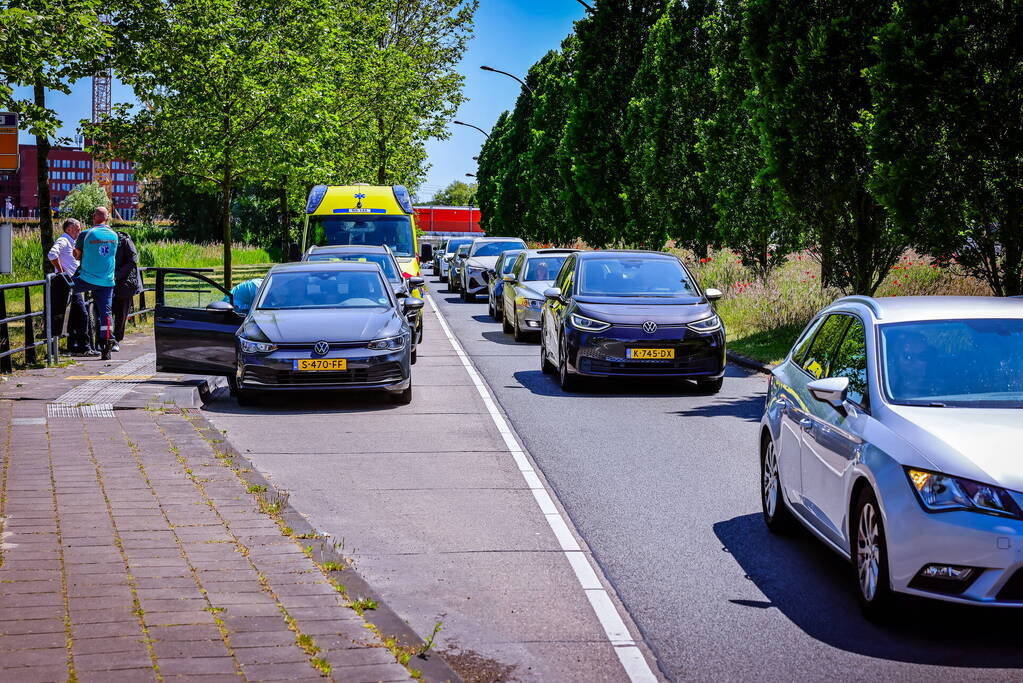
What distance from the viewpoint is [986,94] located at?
1441 cm

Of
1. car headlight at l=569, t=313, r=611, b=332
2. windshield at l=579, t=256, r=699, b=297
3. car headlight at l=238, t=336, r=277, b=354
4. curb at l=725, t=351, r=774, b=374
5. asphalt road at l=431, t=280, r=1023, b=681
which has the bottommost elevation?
curb at l=725, t=351, r=774, b=374

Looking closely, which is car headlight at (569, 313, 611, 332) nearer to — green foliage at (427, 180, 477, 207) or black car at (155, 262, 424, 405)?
black car at (155, 262, 424, 405)

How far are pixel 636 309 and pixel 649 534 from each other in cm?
760

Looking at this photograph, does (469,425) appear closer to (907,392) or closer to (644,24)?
(907,392)

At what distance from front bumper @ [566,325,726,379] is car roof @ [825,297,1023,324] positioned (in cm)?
736

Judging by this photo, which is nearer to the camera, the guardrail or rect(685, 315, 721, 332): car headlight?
rect(685, 315, 721, 332): car headlight

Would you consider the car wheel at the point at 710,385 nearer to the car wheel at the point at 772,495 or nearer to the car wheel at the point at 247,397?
the car wheel at the point at 247,397

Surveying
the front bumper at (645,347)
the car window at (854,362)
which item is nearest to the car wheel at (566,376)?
the front bumper at (645,347)

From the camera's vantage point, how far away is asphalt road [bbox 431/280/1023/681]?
5.14 m

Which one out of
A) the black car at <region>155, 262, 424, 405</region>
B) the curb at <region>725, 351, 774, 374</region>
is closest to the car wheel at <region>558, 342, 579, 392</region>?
the black car at <region>155, 262, 424, 405</region>

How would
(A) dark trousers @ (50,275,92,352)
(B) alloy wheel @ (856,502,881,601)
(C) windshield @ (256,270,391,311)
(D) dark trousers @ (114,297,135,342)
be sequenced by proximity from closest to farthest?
(B) alloy wheel @ (856,502,881,601) → (C) windshield @ (256,270,391,311) → (A) dark trousers @ (50,275,92,352) → (D) dark trousers @ (114,297,135,342)

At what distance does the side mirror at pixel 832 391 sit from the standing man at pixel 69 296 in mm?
12754

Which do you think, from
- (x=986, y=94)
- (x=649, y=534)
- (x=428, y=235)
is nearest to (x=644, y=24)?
(x=986, y=94)

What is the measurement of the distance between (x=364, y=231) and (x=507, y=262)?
3444 millimetres
